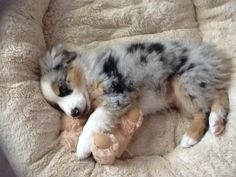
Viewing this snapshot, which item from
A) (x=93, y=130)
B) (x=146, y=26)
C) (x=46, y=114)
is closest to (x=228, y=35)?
(x=146, y=26)

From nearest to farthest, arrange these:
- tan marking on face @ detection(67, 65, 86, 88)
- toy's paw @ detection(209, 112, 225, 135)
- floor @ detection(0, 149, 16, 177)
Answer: floor @ detection(0, 149, 16, 177)
toy's paw @ detection(209, 112, 225, 135)
tan marking on face @ detection(67, 65, 86, 88)

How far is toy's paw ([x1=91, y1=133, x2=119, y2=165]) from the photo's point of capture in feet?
6.67

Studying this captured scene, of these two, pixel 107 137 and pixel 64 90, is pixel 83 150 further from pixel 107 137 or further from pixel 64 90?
pixel 64 90

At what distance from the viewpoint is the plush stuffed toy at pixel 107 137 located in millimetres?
2043

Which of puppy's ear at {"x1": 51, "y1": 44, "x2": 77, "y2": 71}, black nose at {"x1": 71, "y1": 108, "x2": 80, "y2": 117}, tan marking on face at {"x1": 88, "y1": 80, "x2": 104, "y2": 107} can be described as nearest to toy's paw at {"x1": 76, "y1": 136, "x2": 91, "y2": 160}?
black nose at {"x1": 71, "y1": 108, "x2": 80, "y2": 117}

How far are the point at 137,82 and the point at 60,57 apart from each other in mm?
438

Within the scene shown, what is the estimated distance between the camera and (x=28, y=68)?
2.21 m

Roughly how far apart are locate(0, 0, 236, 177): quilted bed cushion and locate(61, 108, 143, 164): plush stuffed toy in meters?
0.05

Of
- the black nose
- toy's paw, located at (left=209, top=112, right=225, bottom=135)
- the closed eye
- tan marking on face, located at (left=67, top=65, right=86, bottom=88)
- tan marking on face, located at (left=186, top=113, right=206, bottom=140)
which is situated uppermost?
tan marking on face, located at (left=67, top=65, right=86, bottom=88)

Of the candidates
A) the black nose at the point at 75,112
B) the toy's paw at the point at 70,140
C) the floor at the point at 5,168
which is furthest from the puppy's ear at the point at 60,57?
the floor at the point at 5,168

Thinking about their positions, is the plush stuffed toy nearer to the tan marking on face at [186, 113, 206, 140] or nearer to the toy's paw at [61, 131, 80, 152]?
the toy's paw at [61, 131, 80, 152]

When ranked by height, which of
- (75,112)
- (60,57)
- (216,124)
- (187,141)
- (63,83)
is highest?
(60,57)

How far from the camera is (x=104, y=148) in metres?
2.04

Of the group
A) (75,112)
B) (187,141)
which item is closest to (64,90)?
(75,112)
